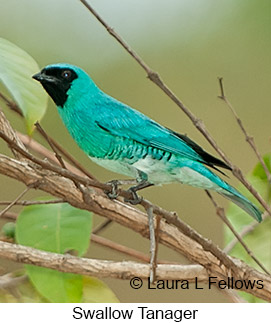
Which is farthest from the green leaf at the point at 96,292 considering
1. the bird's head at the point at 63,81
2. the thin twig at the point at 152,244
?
the bird's head at the point at 63,81

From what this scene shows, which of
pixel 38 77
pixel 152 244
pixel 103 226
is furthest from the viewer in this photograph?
pixel 103 226

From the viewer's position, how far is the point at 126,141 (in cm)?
92

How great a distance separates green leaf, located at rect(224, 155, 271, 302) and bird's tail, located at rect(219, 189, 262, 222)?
0.09 metres

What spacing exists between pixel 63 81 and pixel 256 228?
0.43 meters

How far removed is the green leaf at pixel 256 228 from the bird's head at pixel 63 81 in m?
0.33

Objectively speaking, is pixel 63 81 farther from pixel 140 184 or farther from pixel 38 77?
pixel 140 184

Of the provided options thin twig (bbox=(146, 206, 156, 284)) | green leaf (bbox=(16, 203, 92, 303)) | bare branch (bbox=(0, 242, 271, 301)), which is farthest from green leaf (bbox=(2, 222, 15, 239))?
thin twig (bbox=(146, 206, 156, 284))

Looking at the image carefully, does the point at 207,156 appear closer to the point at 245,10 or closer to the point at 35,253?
the point at 35,253

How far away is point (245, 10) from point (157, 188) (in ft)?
1.45

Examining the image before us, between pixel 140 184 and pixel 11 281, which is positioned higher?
pixel 140 184

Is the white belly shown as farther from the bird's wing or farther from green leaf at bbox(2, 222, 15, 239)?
green leaf at bbox(2, 222, 15, 239)

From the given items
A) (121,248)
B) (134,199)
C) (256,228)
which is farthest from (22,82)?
(256,228)

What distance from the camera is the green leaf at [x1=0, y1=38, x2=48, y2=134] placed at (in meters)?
0.70

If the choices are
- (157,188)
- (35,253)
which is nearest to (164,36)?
(157,188)
